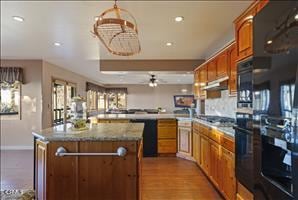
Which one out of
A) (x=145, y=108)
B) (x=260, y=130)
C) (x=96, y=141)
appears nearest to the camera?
(x=260, y=130)

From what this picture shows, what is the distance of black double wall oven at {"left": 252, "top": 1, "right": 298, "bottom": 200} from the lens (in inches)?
48.9

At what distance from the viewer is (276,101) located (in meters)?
1.41

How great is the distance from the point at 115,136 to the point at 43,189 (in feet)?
2.72

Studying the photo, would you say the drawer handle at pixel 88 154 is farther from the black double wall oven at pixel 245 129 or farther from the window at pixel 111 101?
the window at pixel 111 101

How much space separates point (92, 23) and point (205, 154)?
2688mm

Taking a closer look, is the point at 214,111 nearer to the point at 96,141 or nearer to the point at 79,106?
the point at 79,106

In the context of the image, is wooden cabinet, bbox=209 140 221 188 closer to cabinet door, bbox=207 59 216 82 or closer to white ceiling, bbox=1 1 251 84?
cabinet door, bbox=207 59 216 82

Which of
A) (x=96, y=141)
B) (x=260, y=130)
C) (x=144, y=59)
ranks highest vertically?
(x=144, y=59)

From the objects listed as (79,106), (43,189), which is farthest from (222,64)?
(43,189)

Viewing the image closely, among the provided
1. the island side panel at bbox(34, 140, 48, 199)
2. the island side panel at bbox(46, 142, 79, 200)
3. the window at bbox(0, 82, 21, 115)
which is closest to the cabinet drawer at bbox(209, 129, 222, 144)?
the island side panel at bbox(46, 142, 79, 200)

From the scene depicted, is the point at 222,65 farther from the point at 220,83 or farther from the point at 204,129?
the point at 204,129

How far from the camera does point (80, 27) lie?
13.0 feet

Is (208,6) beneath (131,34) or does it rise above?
above

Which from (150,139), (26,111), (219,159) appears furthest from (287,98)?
(26,111)
